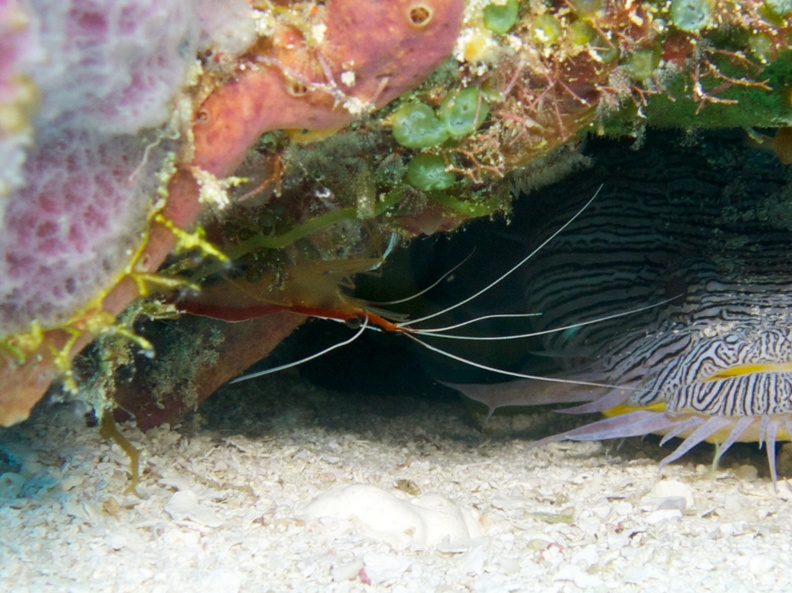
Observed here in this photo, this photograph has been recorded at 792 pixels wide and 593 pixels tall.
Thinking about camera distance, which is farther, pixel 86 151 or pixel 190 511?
pixel 190 511

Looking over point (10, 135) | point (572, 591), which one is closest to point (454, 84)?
point (10, 135)

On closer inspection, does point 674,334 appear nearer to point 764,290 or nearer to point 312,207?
point 764,290

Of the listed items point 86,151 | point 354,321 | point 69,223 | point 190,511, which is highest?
point 86,151

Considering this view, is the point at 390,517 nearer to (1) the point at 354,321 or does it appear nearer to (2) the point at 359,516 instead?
(2) the point at 359,516

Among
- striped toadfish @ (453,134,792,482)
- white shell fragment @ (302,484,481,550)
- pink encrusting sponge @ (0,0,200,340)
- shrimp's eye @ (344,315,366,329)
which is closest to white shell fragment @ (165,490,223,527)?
white shell fragment @ (302,484,481,550)

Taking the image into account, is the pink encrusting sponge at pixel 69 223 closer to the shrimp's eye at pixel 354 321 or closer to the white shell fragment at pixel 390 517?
the shrimp's eye at pixel 354 321

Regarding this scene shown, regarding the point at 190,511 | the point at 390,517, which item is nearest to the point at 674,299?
the point at 390,517

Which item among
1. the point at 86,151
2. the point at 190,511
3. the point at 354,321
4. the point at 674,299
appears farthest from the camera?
the point at 674,299
